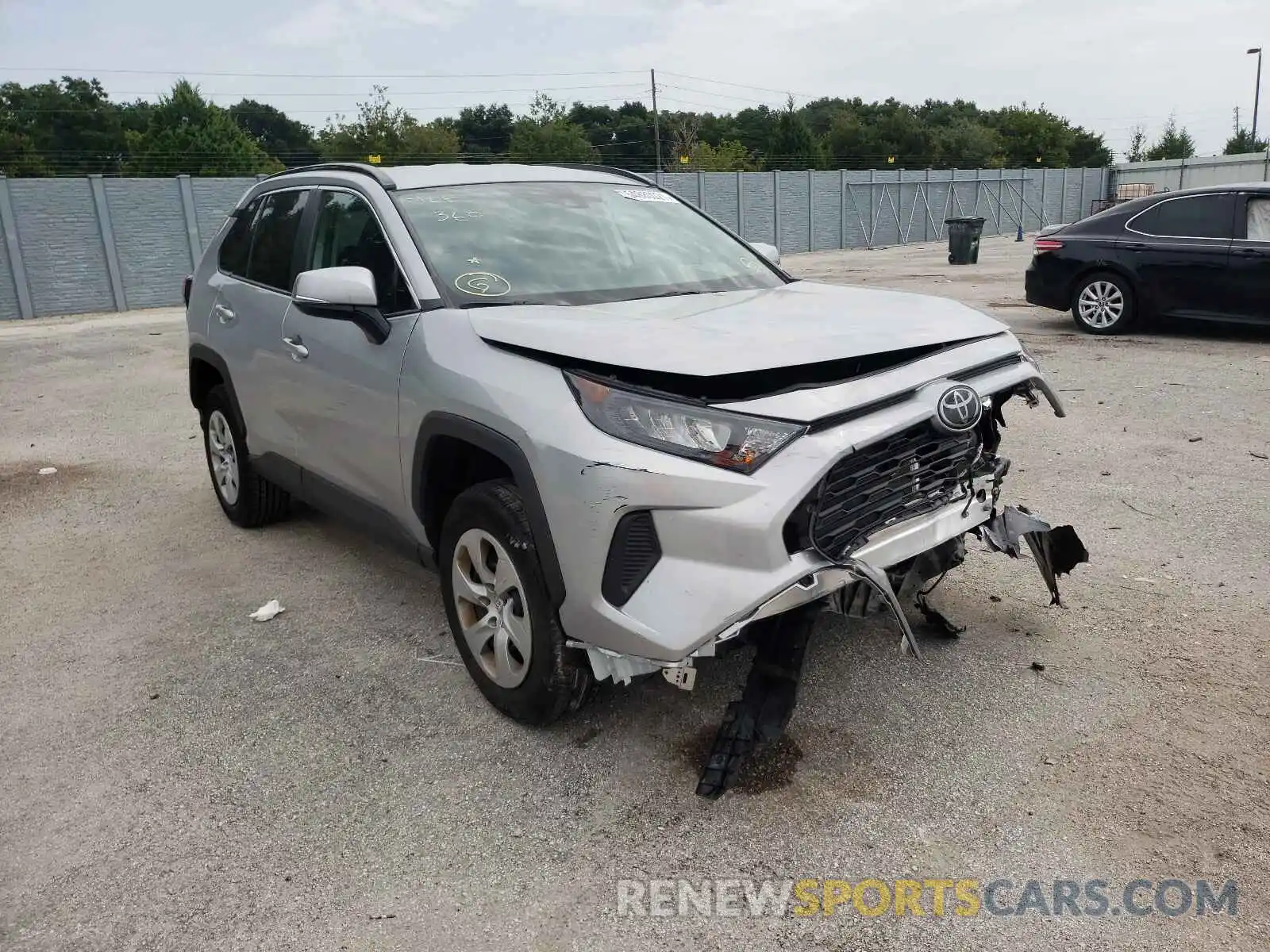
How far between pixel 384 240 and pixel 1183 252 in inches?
351

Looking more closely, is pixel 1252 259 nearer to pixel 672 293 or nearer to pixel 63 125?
pixel 672 293

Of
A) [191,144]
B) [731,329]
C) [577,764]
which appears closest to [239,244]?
→ [731,329]

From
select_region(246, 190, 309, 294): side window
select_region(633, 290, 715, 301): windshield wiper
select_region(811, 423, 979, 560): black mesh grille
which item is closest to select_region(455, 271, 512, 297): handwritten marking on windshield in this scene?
select_region(633, 290, 715, 301): windshield wiper

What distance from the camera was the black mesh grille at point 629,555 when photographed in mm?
2656

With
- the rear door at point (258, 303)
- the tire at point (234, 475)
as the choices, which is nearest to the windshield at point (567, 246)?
the rear door at point (258, 303)

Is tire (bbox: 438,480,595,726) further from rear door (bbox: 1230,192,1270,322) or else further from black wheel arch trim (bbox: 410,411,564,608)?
rear door (bbox: 1230,192,1270,322)

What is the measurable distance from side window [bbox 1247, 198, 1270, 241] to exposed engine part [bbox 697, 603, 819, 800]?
8783 millimetres

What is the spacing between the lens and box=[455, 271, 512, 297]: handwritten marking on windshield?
348 centimetres

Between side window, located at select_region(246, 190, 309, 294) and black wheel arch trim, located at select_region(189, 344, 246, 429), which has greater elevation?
side window, located at select_region(246, 190, 309, 294)

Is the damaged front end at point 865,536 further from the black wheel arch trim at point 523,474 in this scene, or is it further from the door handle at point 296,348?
the door handle at point 296,348

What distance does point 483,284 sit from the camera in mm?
3520

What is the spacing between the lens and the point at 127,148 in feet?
190

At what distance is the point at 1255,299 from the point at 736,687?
8.51 m

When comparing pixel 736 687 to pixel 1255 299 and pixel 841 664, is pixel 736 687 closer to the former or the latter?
pixel 841 664
